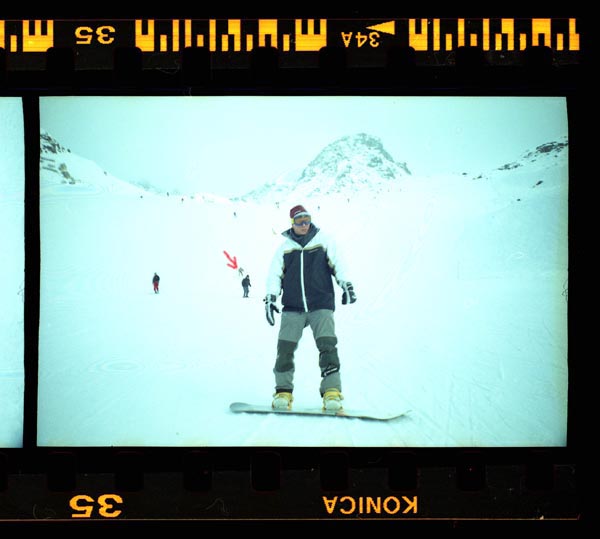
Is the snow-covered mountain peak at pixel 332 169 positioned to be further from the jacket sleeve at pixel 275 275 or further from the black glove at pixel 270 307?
the black glove at pixel 270 307

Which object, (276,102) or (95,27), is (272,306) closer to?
(276,102)

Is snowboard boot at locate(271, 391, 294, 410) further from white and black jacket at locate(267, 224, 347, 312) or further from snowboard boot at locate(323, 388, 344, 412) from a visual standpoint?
white and black jacket at locate(267, 224, 347, 312)

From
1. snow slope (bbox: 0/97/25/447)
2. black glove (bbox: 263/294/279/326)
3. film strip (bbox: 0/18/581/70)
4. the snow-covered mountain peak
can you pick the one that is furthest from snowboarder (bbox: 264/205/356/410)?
snow slope (bbox: 0/97/25/447)

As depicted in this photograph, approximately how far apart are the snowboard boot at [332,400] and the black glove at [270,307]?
245mm

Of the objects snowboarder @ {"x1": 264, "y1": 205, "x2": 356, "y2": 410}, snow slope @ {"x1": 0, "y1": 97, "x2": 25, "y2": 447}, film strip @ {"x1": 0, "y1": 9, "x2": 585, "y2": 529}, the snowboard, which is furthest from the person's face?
snow slope @ {"x1": 0, "y1": 97, "x2": 25, "y2": 447}

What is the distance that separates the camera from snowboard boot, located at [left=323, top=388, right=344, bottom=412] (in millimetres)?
2182

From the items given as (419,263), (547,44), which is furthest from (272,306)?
(547,44)

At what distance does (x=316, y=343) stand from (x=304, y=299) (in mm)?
126

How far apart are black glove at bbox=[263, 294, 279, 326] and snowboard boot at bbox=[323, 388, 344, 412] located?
24cm

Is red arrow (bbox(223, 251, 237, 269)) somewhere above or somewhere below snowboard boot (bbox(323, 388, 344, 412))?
above

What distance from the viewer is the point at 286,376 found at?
7.22 ft
